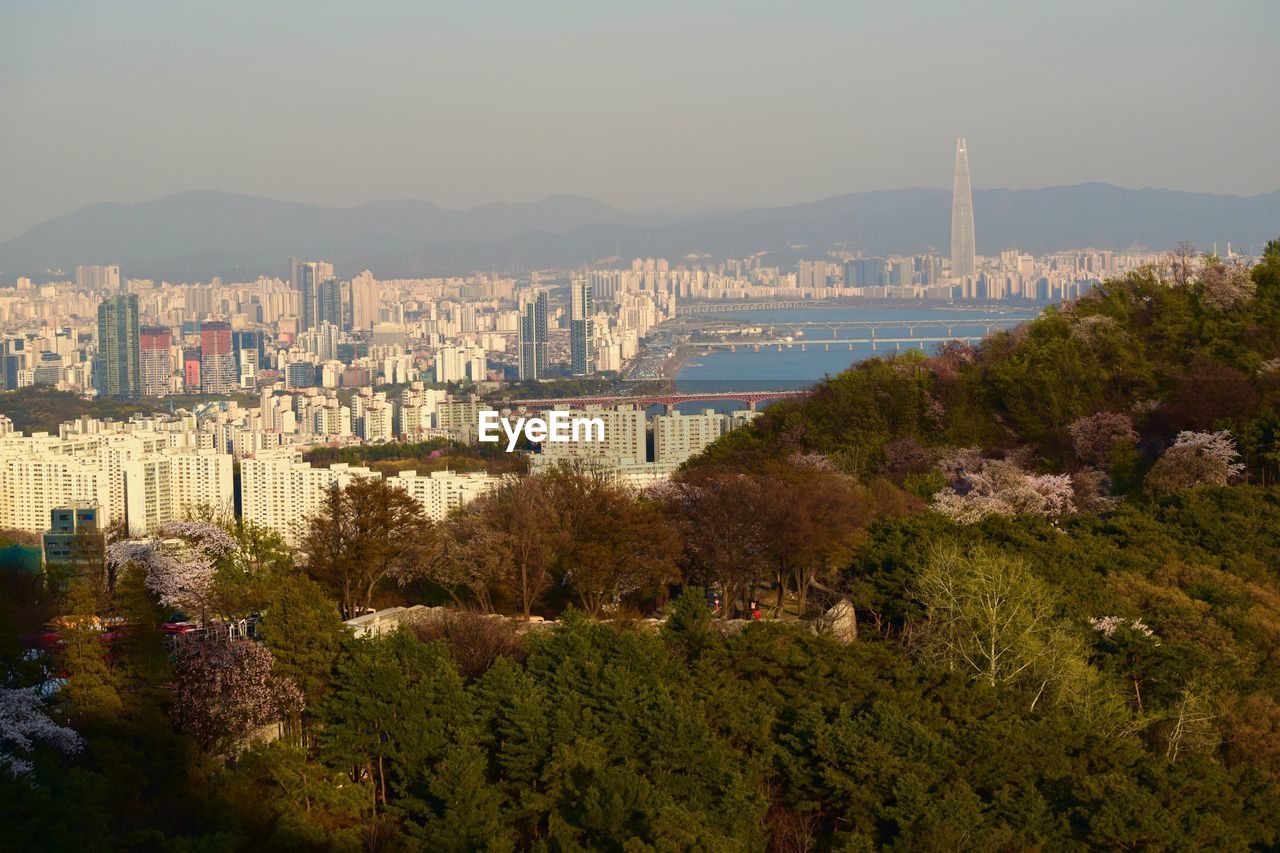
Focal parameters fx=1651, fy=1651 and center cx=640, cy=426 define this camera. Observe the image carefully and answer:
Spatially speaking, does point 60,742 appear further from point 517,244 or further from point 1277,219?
point 517,244

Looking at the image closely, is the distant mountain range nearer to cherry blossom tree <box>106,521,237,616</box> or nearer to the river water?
the river water

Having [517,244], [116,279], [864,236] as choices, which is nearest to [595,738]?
[116,279]

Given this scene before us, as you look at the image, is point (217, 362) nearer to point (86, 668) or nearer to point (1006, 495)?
point (1006, 495)

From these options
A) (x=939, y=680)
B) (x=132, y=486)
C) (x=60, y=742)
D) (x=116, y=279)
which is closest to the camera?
(x=60, y=742)

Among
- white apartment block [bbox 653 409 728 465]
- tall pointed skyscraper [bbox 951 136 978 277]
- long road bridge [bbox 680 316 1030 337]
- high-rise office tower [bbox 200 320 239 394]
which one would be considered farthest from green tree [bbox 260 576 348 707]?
tall pointed skyscraper [bbox 951 136 978 277]

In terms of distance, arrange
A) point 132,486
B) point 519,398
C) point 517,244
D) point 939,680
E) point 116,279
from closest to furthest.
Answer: point 939,680 < point 132,486 < point 519,398 < point 116,279 < point 517,244

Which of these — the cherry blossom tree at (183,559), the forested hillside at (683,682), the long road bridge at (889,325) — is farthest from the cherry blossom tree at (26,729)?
the long road bridge at (889,325)
